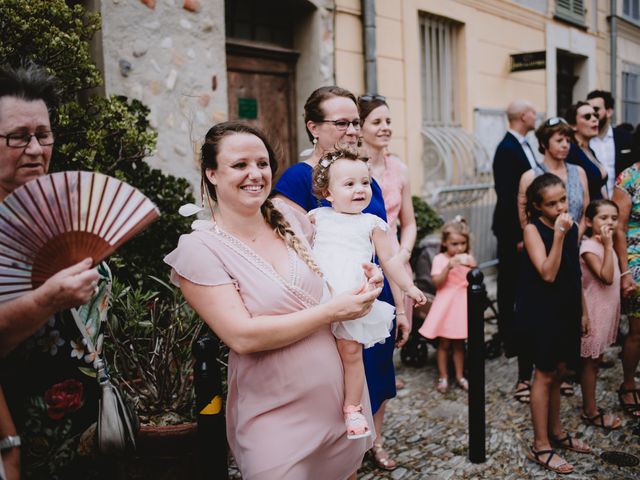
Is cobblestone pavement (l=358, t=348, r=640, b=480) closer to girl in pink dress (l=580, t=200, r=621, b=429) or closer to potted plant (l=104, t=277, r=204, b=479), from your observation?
girl in pink dress (l=580, t=200, r=621, b=429)

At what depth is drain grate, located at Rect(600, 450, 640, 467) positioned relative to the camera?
3.49 metres

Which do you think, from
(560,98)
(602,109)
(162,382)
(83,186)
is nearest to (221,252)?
(83,186)

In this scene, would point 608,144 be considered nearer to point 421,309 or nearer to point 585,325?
point 421,309

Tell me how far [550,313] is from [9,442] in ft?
9.05

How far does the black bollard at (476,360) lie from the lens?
11.4 feet

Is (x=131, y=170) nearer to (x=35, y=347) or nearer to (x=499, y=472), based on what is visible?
(x=35, y=347)

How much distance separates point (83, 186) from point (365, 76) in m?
5.74

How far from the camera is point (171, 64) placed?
5164 millimetres

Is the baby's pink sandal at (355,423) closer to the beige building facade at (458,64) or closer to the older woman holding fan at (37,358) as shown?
the older woman holding fan at (37,358)

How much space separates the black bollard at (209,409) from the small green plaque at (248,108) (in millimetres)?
4387

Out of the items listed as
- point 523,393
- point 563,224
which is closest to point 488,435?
point 523,393

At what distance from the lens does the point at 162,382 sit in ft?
9.81

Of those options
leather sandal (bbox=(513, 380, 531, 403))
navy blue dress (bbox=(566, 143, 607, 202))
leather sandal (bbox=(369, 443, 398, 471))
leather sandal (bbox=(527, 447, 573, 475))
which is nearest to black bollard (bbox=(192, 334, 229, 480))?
leather sandal (bbox=(369, 443, 398, 471))

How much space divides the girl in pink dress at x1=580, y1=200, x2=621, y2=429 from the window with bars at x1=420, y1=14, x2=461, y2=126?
455 centimetres
